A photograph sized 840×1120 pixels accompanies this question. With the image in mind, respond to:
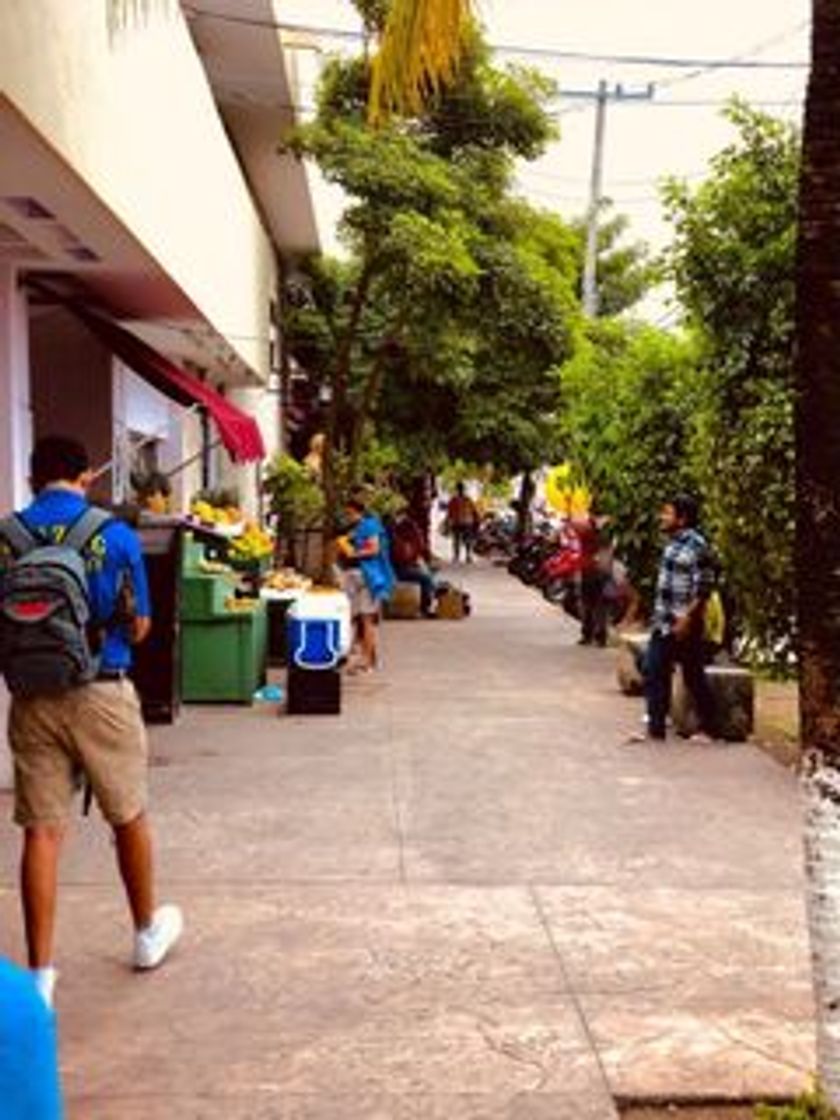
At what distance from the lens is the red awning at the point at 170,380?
11.2 m

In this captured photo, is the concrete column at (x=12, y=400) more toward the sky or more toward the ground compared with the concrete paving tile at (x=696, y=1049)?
more toward the sky

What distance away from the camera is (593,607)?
18.0 meters

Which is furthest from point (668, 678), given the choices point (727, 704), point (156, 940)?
point (156, 940)

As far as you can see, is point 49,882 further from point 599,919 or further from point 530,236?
point 530,236

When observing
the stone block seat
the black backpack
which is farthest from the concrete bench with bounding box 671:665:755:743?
the black backpack

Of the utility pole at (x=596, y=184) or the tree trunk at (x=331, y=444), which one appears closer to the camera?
the tree trunk at (x=331, y=444)

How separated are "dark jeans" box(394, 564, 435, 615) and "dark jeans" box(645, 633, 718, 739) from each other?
33.2 feet

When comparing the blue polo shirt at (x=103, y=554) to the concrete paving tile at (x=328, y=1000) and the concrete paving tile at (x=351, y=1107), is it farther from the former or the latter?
the concrete paving tile at (x=351, y=1107)

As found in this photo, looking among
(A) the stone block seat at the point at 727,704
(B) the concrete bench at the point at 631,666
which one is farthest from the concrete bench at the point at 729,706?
(B) the concrete bench at the point at 631,666

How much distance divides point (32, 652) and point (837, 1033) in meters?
2.74

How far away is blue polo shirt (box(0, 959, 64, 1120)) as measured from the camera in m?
1.88

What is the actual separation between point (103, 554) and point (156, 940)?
1427 mm

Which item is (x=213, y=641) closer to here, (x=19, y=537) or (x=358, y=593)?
(x=358, y=593)

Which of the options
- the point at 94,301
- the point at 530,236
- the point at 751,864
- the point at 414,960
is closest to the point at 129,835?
the point at 414,960
